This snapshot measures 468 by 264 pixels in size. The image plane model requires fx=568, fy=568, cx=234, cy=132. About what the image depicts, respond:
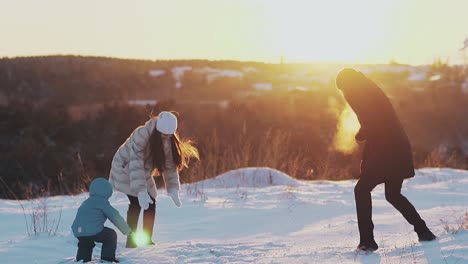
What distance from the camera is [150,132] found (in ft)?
18.1

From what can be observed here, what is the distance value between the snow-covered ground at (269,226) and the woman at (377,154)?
0.26 metres

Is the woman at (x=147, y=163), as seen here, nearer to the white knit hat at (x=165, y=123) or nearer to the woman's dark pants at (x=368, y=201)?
the white knit hat at (x=165, y=123)

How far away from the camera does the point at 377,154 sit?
16.0 ft

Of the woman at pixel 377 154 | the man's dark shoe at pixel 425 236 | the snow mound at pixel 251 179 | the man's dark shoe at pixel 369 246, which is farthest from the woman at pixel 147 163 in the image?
the snow mound at pixel 251 179

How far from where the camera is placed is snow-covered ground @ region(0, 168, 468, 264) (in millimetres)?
4832

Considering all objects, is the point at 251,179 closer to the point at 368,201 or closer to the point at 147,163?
the point at 147,163

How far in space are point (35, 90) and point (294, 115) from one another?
1683 centimetres

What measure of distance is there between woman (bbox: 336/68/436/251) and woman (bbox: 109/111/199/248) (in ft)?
5.85

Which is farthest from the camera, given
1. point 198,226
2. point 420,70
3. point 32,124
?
point 420,70

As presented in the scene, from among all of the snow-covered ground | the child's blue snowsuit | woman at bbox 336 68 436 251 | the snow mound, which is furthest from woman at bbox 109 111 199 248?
the snow mound

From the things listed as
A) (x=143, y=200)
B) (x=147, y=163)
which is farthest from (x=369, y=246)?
(x=147, y=163)

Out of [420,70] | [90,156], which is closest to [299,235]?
[90,156]

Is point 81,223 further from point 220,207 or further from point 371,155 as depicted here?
point 220,207

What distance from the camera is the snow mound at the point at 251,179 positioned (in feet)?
39.8
